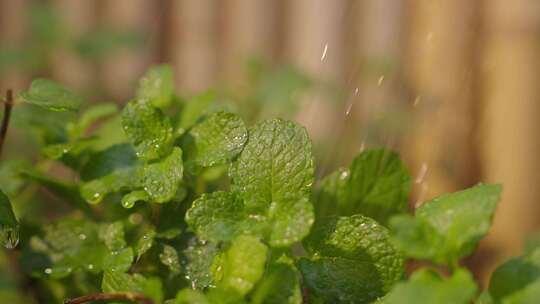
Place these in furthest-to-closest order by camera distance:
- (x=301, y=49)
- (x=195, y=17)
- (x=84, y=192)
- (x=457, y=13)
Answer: (x=195, y=17)
(x=301, y=49)
(x=457, y=13)
(x=84, y=192)

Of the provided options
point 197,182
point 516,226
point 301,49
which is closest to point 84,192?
point 197,182

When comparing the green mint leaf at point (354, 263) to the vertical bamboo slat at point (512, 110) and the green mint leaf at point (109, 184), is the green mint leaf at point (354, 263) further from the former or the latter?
the vertical bamboo slat at point (512, 110)

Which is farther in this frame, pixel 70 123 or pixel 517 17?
pixel 517 17

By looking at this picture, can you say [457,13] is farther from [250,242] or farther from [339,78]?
[250,242]

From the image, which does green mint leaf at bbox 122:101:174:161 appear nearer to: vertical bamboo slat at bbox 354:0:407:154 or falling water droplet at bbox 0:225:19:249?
falling water droplet at bbox 0:225:19:249

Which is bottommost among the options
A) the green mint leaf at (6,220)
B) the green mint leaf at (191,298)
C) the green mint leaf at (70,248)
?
the green mint leaf at (70,248)

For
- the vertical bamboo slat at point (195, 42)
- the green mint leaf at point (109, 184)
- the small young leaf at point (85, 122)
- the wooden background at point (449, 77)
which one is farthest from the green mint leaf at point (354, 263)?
the vertical bamboo slat at point (195, 42)
